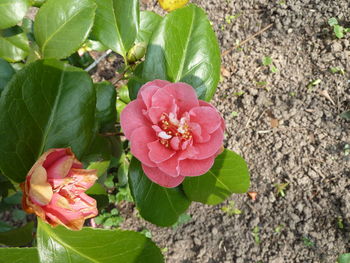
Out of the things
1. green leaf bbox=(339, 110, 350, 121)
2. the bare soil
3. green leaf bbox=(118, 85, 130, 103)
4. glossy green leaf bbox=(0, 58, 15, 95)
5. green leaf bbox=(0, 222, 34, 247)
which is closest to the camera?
glossy green leaf bbox=(0, 58, 15, 95)

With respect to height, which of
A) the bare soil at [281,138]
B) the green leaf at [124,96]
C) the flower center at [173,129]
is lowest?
the bare soil at [281,138]

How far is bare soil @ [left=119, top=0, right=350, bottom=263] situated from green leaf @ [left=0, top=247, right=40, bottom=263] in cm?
118

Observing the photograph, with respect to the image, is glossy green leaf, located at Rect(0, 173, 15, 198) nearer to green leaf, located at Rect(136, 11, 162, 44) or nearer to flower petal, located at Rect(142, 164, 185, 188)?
flower petal, located at Rect(142, 164, 185, 188)

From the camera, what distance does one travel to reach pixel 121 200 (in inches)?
83.5

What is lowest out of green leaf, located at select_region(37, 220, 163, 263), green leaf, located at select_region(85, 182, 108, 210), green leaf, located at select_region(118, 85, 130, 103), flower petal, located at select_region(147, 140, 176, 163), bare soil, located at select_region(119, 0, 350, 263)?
bare soil, located at select_region(119, 0, 350, 263)

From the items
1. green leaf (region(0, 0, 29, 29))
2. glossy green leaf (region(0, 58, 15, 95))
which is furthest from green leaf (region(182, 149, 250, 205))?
green leaf (region(0, 0, 29, 29))

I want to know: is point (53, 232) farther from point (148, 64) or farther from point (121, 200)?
point (121, 200)

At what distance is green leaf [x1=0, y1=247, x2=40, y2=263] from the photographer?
2.98ft

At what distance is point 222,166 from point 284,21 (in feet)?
5.32

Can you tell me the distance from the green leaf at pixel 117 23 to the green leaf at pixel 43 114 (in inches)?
12.7

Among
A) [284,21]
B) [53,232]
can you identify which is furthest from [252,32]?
[53,232]

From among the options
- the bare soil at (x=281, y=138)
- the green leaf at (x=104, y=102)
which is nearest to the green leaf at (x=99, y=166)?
the green leaf at (x=104, y=102)

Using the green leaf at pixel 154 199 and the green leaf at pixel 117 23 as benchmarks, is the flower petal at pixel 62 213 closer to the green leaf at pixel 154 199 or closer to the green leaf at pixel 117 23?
the green leaf at pixel 154 199

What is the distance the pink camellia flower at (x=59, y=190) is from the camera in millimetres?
811
